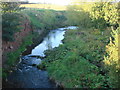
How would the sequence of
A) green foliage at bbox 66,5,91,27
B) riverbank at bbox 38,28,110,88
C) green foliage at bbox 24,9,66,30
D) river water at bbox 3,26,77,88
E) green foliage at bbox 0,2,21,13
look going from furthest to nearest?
green foliage at bbox 24,9,66,30 < green foliage at bbox 66,5,91,27 < green foliage at bbox 0,2,21,13 < river water at bbox 3,26,77,88 < riverbank at bbox 38,28,110,88

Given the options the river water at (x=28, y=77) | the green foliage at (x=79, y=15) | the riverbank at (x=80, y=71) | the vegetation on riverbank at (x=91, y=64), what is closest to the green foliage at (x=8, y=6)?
the river water at (x=28, y=77)

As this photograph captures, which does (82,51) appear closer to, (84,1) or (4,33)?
(4,33)

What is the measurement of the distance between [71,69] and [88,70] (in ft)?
5.55

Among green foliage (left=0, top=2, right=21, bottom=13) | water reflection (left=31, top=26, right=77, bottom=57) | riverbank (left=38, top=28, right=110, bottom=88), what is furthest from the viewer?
water reflection (left=31, top=26, right=77, bottom=57)

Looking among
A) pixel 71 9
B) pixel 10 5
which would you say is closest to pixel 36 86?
pixel 10 5

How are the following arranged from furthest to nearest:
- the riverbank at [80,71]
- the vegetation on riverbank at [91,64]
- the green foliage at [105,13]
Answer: the green foliage at [105,13], the riverbank at [80,71], the vegetation on riverbank at [91,64]

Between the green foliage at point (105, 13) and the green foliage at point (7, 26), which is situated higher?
the green foliage at point (105, 13)

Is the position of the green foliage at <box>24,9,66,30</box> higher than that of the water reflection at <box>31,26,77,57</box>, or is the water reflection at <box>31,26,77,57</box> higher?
the green foliage at <box>24,9,66,30</box>

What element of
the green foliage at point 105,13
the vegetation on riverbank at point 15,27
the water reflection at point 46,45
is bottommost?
the water reflection at point 46,45

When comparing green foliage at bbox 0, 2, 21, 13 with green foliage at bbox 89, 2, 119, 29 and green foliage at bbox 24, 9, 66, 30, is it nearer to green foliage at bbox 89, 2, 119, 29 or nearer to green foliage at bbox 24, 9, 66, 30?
green foliage at bbox 89, 2, 119, 29

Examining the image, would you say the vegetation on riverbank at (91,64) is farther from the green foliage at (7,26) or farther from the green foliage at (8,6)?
the green foliage at (8,6)

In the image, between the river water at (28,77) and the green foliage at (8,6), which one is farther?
the green foliage at (8,6)

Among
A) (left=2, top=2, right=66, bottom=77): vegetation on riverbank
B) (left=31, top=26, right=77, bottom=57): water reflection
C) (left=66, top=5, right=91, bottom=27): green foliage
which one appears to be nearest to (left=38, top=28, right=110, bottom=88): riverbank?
(left=2, top=2, right=66, bottom=77): vegetation on riverbank

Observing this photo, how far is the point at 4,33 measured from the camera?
18844 mm
